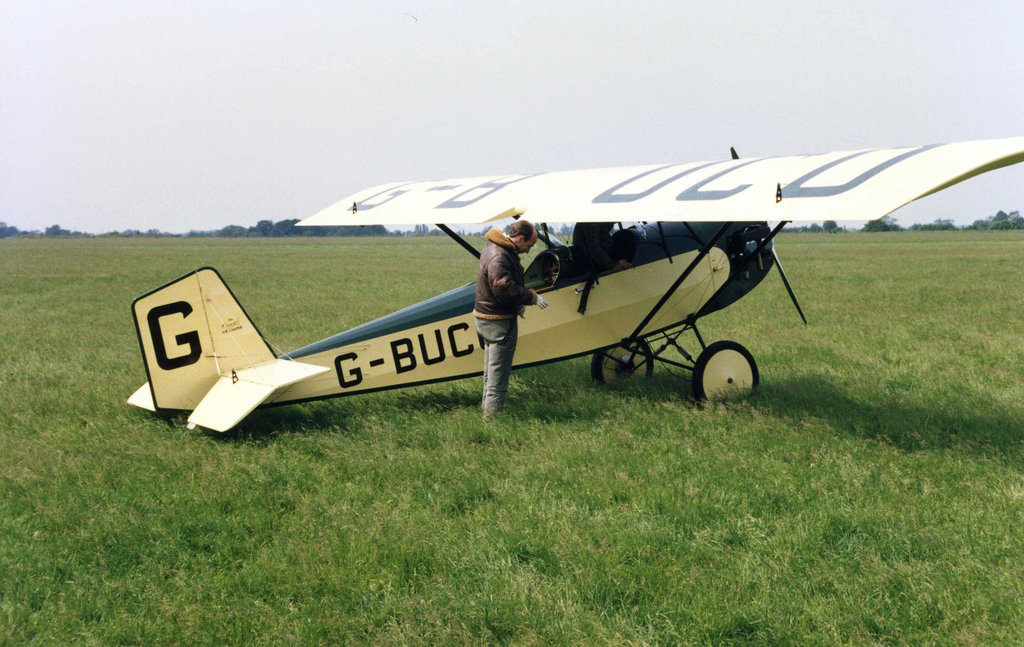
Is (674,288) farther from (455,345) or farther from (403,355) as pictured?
(403,355)

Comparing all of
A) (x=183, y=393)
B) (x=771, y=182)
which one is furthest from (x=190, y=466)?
(x=771, y=182)

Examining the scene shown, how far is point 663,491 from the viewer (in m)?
4.66

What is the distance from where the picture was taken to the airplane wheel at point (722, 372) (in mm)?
6980

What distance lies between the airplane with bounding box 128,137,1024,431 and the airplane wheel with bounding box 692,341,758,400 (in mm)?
14

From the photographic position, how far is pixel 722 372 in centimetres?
707

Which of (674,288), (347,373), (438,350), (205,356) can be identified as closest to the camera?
(205,356)

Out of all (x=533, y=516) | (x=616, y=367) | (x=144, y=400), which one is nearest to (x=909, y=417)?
(x=616, y=367)

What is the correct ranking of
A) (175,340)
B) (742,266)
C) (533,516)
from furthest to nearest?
1. (742,266)
2. (175,340)
3. (533,516)

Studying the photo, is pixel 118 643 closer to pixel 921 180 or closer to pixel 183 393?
pixel 183 393

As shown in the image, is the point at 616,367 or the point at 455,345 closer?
the point at 455,345

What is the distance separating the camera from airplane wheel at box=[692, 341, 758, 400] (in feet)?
22.9

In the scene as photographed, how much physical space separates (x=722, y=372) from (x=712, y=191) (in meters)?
1.92

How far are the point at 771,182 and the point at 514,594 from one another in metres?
3.87

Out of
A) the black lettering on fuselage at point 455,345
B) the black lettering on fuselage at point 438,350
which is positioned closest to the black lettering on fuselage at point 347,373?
the black lettering on fuselage at point 438,350
